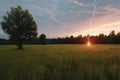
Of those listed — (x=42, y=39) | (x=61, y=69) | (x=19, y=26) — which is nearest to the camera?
(x=61, y=69)

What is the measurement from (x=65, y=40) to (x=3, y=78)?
135770 millimetres

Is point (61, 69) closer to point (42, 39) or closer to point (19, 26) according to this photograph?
point (19, 26)

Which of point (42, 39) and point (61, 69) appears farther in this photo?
point (42, 39)

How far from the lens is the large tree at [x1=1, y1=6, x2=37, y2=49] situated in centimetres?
5609

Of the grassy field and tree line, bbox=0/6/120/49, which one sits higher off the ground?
tree line, bbox=0/6/120/49

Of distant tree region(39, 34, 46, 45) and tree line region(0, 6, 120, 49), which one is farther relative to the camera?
distant tree region(39, 34, 46, 45)

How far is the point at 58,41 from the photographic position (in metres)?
142

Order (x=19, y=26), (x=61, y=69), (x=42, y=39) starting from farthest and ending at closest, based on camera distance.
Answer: (x=42, y=39) → (x=19, y=26) → (x=61, y=69)

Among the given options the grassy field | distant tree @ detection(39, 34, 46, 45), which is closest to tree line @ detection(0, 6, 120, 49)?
the grassy field

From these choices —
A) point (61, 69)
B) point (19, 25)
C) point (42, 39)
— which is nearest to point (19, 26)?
point (19, 25)

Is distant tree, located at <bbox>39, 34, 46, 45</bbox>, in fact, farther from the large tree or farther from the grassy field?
the grassy field

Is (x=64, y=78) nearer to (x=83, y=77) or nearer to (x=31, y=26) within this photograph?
(x=83, y=77)

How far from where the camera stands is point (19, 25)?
2239 inches

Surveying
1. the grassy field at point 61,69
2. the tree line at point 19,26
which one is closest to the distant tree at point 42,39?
the tree line at point 19,26
